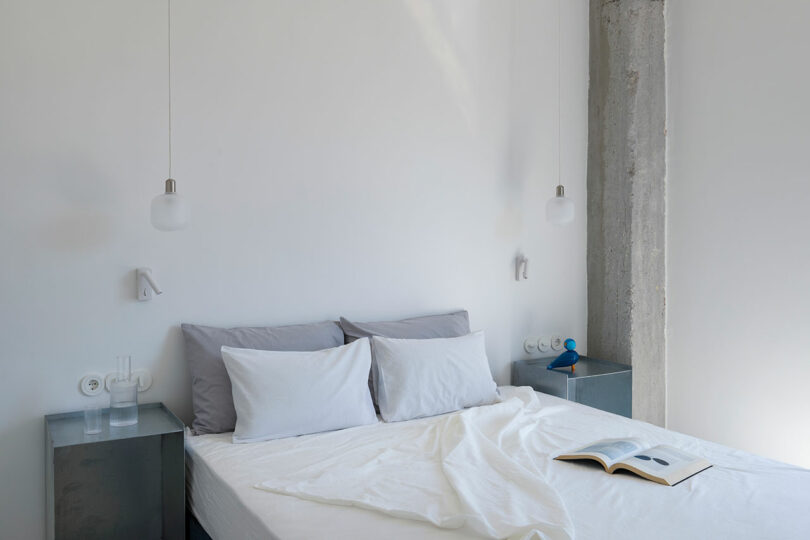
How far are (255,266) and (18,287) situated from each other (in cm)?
88

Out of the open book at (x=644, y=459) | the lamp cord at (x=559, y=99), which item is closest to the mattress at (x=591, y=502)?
the open book at (x=644, y=459)

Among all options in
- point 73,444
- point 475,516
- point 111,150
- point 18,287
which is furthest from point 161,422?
point 475,516

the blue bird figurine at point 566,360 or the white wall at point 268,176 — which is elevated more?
the white wall at point 268,176

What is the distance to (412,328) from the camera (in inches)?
120

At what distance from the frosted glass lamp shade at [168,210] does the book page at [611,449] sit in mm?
1628

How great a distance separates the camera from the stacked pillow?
2426 mm

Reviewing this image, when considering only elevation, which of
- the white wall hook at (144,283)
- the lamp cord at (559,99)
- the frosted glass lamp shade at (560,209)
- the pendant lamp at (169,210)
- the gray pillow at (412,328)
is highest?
the lamp cord at (559,99)

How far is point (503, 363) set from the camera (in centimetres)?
355

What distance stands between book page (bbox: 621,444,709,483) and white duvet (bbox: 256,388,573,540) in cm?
34

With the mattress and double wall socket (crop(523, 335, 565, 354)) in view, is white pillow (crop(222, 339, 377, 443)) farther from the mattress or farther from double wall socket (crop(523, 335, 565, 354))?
double wall socket (crop(523, 335, 565, 354))

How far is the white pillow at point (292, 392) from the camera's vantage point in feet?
7.85

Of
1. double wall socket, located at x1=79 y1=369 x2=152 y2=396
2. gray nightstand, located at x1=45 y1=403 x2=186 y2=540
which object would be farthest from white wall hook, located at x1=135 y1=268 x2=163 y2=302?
gray nightstand, located at x1=45 y1=403 x2=186 y2=540

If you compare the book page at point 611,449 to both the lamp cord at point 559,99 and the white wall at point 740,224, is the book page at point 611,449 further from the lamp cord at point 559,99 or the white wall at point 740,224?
the lamp cord at point 559,99

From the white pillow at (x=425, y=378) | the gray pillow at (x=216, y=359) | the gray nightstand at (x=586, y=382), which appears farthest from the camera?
the gray nightstand at (x=586, y=382)
